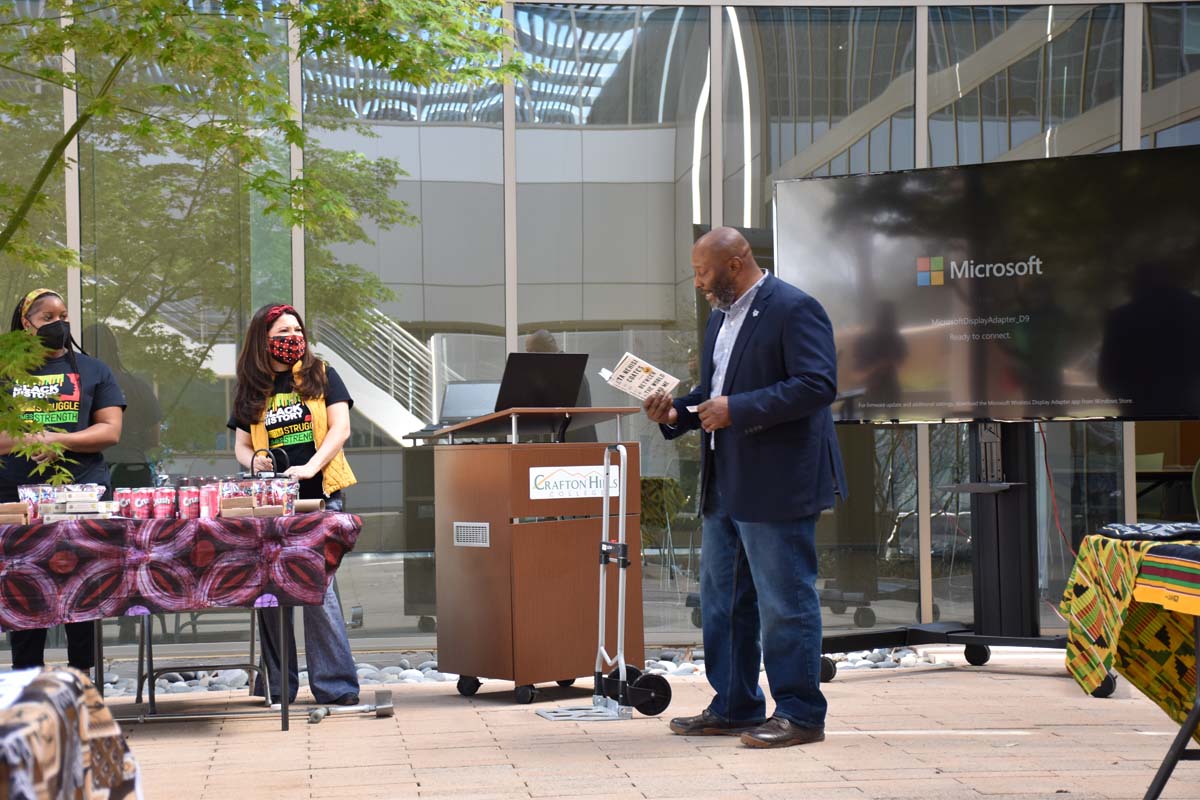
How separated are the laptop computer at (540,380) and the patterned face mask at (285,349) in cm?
88

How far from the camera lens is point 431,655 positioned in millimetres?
7176

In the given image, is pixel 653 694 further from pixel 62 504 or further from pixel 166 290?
pixel 166 290

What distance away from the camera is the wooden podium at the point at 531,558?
17.7ft

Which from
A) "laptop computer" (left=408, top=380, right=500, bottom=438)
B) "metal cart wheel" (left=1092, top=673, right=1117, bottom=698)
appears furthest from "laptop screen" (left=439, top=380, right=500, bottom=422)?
"metal cart wheel" (left=1092, top=673, right=1117, bottom=698)

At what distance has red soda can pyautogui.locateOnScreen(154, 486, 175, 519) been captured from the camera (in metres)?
4.85

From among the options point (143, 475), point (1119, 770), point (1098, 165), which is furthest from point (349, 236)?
point (1119, 770)

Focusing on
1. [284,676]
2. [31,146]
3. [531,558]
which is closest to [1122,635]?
[531,558]

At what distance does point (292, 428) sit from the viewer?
18.0 ft

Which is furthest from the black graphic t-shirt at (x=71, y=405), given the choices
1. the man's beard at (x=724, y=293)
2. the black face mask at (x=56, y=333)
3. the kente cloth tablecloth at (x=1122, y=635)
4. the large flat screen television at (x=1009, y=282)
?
the kente cloth tablecloth at (x=1122, y=635)

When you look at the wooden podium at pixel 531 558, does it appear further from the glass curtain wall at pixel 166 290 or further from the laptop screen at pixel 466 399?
the glass curtain wall at pixel 166 290

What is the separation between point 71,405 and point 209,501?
103cm

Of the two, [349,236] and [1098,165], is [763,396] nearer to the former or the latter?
[1098,165]

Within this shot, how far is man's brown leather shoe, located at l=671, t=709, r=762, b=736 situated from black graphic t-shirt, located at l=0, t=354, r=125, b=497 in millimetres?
2686

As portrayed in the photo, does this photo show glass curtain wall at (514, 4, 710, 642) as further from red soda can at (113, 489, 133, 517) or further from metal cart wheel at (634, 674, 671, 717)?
red soda can at (113, 489, 133, 517)
